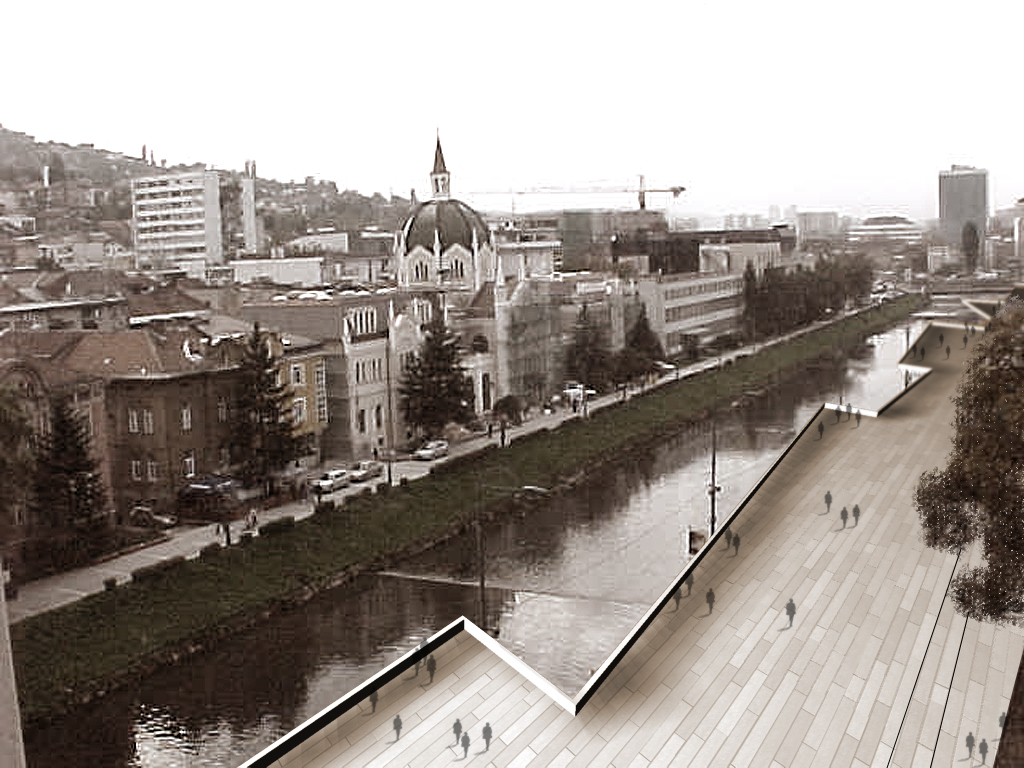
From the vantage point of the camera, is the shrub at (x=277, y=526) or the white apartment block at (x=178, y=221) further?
the white apartment block at (x=178, y=221)

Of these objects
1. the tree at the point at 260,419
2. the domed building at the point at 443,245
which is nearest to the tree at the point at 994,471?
the tree at the point at 260,419

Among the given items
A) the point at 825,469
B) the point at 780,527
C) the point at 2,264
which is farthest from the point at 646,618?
the point at 2,264

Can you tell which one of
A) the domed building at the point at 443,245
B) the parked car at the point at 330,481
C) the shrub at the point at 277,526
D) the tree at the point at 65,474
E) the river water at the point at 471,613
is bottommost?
the river water at the point at 471,613

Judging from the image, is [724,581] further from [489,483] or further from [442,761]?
[489,483]

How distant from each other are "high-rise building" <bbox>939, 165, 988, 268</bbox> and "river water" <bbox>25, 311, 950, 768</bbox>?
463mm

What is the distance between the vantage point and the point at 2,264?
12.3 ft

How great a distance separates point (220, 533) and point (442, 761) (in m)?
2.45

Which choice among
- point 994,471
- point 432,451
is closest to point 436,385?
point 432,451

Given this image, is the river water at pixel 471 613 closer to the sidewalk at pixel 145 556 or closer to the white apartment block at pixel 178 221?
the sidewalk at pixel 145 556

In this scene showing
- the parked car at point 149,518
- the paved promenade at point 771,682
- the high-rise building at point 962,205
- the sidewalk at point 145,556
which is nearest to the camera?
the paved promenade at point 771,682

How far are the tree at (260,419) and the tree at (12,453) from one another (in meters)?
0.86

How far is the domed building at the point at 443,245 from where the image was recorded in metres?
5.56

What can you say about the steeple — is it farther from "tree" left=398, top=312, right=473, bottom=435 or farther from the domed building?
"tree" left=398, top=312, right=473, bottom=435

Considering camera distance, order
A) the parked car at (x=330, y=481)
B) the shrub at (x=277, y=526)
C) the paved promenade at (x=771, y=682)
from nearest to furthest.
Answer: the paved promenade at (x=771, y=682) < the shrub at (x=277, y=526) < the parked car at (x=330, y=481)
